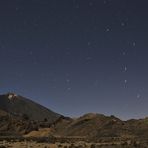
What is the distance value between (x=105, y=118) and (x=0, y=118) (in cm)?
5636

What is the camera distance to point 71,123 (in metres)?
145

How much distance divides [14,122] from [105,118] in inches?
1685

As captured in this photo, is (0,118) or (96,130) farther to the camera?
(0,118)

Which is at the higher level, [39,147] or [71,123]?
[71,123]

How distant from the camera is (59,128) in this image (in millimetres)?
145875

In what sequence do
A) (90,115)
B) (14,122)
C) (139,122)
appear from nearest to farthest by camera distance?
(139,122) < (90,115) < (14,122)

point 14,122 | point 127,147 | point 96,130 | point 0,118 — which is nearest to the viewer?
point 127,147

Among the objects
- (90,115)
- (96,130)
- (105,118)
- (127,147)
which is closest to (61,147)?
(127,147)

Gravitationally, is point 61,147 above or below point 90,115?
below

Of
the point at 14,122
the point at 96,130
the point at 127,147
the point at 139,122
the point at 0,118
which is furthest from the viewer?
the point at 0,118

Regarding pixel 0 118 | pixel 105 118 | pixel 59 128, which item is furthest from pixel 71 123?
pixel 0 118

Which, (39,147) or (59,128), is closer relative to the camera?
(39,147)

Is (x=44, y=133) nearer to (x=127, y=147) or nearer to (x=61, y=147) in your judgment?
(x=61, y=147)

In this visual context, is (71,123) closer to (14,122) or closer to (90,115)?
(90,115)
